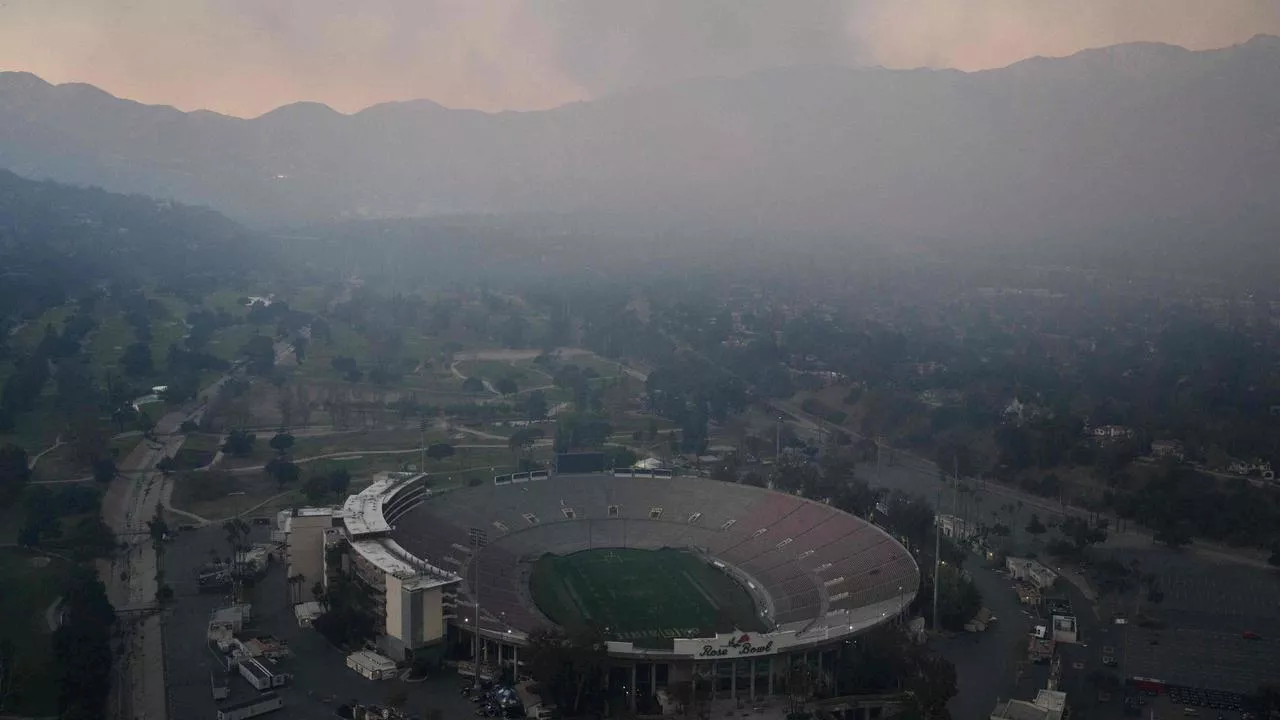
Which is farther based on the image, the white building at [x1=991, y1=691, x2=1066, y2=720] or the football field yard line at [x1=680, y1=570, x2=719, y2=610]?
the football field yard line at [x1=680, y1=570, x2=719, y2=610]

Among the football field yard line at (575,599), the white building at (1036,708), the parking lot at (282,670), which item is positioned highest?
the white building at (1036,708)

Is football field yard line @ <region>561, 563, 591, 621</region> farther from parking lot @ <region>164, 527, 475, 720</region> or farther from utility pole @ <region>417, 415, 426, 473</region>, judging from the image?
utility pole @ <region>417, 415, 426, 473</region>

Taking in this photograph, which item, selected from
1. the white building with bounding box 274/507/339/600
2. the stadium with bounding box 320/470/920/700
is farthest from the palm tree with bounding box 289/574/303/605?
the stadium with bounding box 320/470/920/700

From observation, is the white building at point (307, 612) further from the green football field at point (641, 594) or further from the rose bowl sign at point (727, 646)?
the rose bowl sign at point (727, 646)

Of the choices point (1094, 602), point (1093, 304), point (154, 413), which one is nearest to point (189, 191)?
point (154, 413)

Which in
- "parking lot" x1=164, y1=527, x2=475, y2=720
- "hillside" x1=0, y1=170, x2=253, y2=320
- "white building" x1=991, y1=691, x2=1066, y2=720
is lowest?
"parking lot" x1=164, y1=527, x2=475, y2=720

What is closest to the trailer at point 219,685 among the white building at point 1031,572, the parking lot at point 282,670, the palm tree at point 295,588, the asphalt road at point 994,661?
the parking lot at point 282,670
